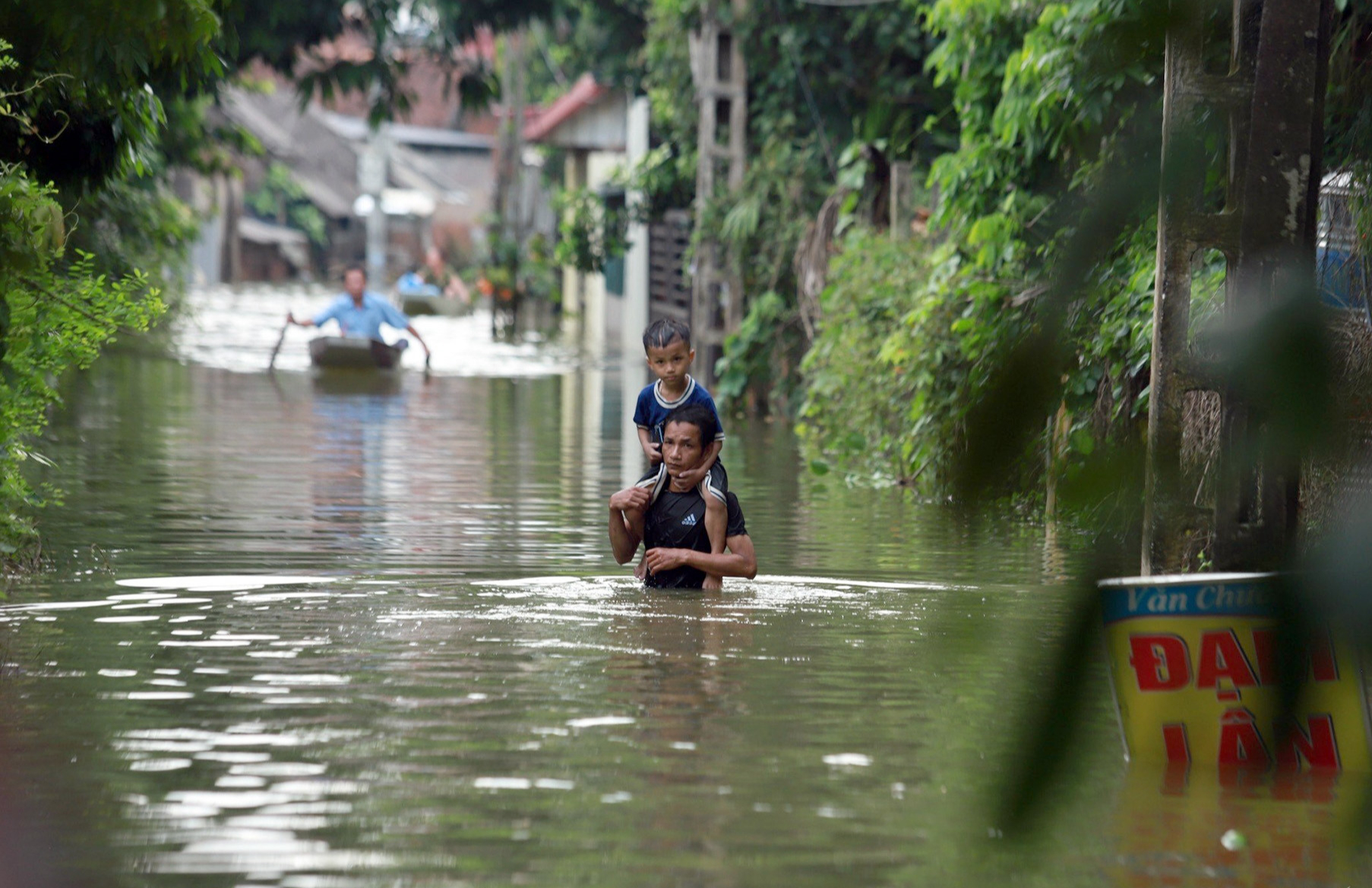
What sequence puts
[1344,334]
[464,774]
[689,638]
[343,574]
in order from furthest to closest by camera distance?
1. [343,574]
2. [689,638]
3. [464,774]
4. [1344,334]

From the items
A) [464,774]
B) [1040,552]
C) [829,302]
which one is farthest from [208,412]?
[1040,552]

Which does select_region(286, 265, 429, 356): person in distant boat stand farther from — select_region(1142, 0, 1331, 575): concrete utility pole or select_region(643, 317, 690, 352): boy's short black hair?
select_region(1142, 0, 1331, 575): concrete utility pole

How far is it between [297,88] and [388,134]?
47.7 metres

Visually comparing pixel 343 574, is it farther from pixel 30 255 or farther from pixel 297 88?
pixel 297 88

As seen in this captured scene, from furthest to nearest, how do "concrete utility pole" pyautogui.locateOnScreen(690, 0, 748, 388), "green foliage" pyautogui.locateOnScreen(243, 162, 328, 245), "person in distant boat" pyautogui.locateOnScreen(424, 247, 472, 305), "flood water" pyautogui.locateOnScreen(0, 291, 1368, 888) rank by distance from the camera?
1. "green foliage" pyautogui.locateOnScreen(243, 162, 328, 245)
2. "person in distant boat" pyautogui.locateOnScreen(424, 247, 472, 305)
3. "concrete utility pole" pyautogui.locateOnScreen(690, 0, 748, 388)
4. "flood water" pyautogui.locateOnScreen(0, 291, 1368, 888)

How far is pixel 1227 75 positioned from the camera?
4.04 feet

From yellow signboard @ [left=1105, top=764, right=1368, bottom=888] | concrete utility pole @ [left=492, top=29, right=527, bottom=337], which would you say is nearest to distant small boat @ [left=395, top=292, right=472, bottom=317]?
concrete utility pole @ [left=492, top=29, right=527, bottom=337]

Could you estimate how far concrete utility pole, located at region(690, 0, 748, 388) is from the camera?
18.8m

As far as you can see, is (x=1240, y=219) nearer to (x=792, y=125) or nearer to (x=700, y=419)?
(x=700, y=419)

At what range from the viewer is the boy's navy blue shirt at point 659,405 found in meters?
8.10

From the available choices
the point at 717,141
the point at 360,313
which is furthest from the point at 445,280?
the point at 717,141

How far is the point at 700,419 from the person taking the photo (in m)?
7.95

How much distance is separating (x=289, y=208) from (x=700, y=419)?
6415 centimetres

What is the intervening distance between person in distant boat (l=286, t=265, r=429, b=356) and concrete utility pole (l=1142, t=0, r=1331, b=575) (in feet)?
68.8
